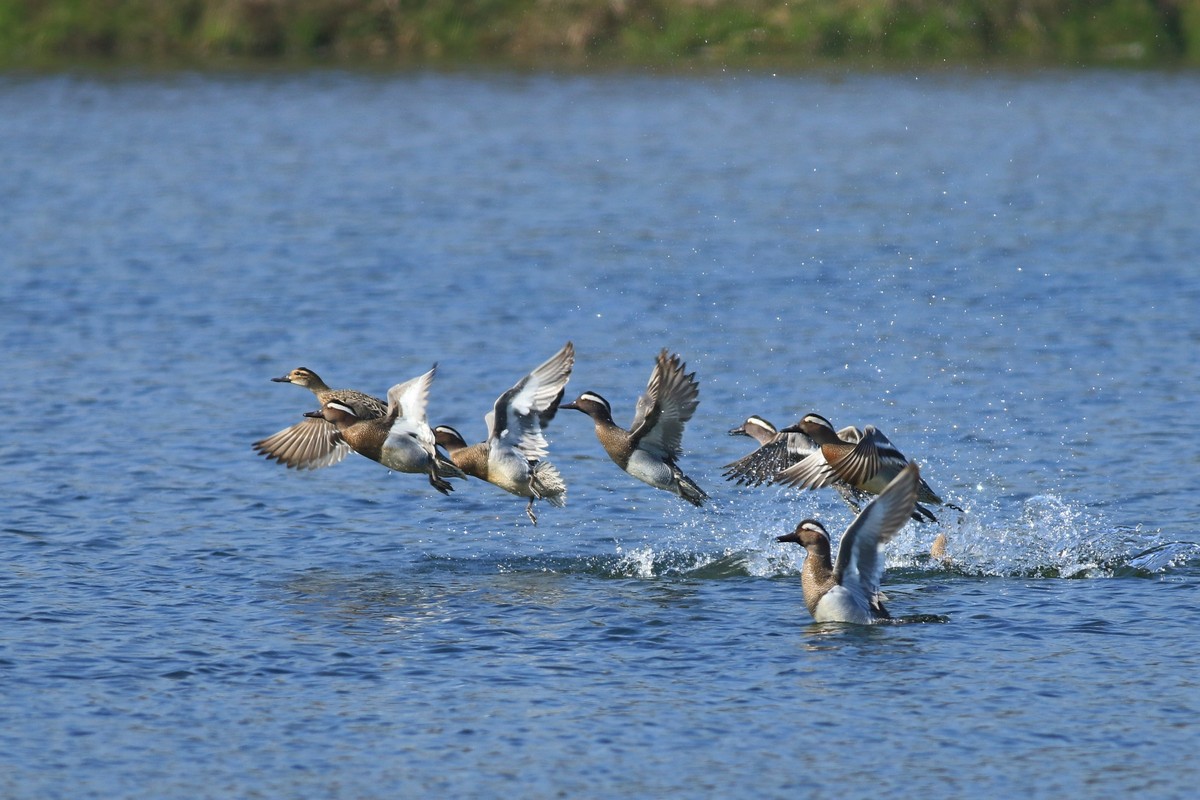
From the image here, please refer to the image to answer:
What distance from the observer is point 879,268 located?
93.0ft

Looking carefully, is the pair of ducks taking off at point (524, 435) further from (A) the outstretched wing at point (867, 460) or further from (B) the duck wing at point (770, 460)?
(A) the outstretched wing at point (867, 460)

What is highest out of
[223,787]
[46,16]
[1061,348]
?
[46,16]

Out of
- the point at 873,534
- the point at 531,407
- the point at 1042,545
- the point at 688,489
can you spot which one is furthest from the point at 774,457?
the point at 873,534

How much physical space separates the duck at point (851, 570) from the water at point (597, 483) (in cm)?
28

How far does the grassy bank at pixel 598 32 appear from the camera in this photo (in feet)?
163

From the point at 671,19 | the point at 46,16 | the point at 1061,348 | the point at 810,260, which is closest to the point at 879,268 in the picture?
the point at 810,260

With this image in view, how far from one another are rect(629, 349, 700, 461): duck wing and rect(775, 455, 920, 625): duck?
1.77 meters

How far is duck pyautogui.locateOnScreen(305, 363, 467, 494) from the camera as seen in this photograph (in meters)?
14.9

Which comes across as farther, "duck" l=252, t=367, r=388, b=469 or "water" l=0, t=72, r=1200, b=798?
"duck" l=252, t=367, r=388, b=469

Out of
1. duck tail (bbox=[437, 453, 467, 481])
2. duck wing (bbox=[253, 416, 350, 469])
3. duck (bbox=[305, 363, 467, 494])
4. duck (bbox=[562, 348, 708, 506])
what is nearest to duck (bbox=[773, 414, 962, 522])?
duck (bbox=[562, 348, 708, 506])

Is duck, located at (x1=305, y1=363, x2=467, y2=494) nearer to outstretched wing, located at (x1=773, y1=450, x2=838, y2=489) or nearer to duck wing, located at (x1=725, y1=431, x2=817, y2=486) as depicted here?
duck wing, located at (x1=725, y1=431, x2=817, y2=486)

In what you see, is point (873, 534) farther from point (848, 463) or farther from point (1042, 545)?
point (1042, 545)

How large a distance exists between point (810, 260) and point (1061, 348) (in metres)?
6.69

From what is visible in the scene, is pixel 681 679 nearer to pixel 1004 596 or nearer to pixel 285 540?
pixel 1004 596
